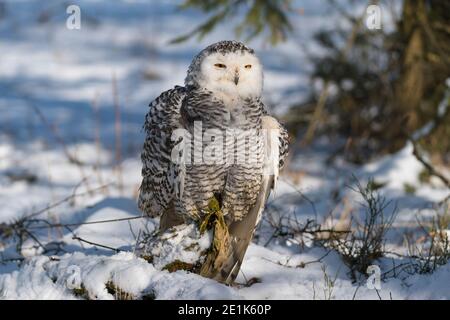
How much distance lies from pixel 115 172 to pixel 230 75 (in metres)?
4.45

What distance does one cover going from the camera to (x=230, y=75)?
3717 mm

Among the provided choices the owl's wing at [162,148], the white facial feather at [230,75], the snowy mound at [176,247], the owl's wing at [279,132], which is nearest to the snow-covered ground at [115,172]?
the snowy mound at [176,247]

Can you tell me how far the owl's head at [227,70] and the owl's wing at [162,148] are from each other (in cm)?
18

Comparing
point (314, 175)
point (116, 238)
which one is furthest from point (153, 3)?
point (116, 238)

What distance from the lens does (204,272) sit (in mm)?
3600

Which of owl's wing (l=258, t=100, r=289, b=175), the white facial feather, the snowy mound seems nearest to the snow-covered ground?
the snowy mound

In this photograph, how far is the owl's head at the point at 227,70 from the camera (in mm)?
3715

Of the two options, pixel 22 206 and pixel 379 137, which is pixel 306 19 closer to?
pixel 379 137

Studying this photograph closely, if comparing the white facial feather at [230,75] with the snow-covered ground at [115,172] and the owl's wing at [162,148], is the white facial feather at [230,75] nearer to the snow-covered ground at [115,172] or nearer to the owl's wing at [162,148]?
the owl's wing at [162,148]

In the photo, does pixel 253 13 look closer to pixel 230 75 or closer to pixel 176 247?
pixel 230 75

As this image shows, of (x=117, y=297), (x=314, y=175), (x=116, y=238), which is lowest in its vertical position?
(x=314, y=175)

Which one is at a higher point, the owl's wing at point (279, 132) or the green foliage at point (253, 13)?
the green foliage at point (253, 13)
